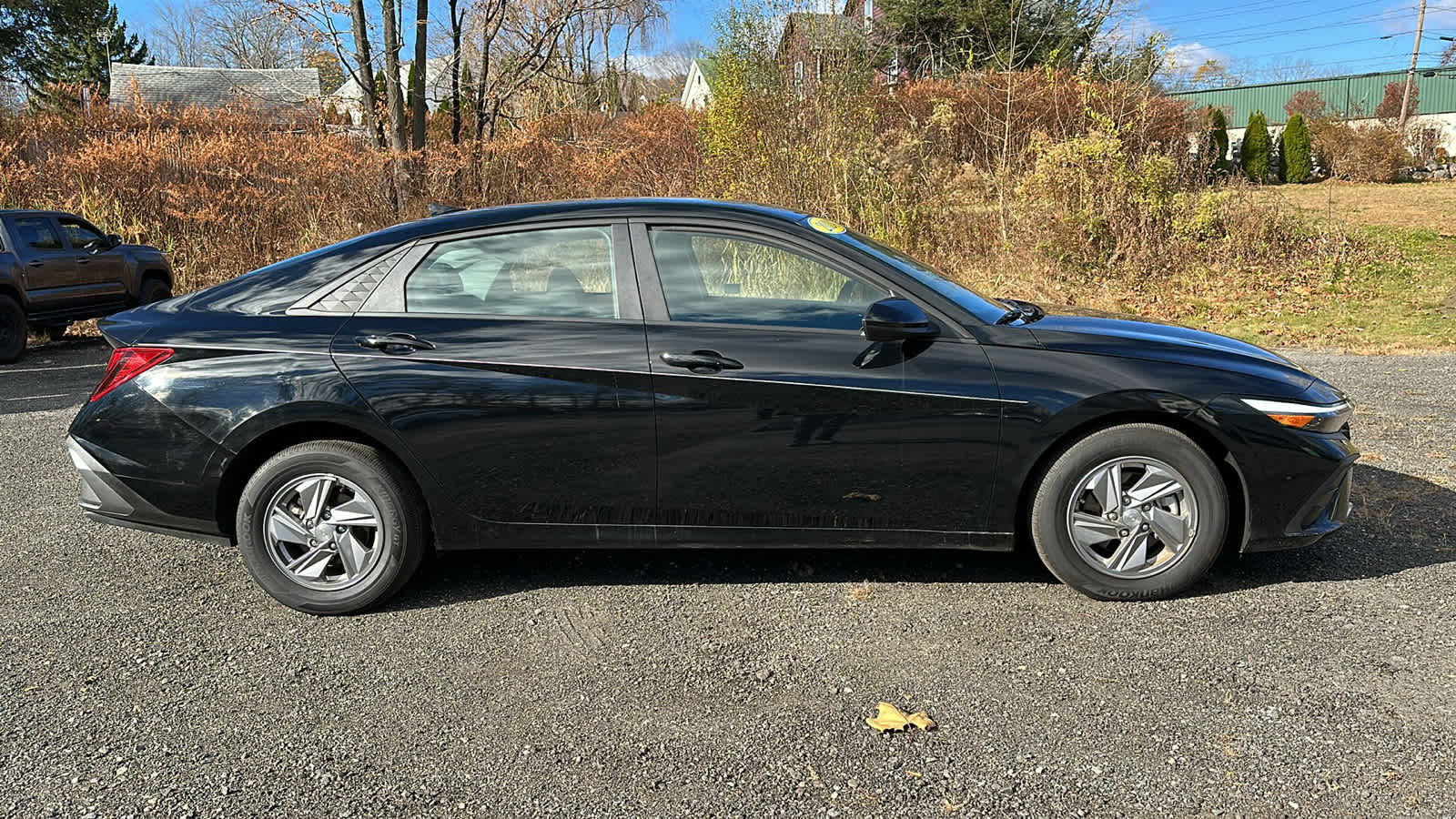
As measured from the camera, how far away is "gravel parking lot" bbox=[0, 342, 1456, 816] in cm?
285

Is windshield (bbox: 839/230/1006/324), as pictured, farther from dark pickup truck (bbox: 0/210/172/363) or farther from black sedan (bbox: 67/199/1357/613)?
dark pickup truck (bbox: 0/210/172/363)

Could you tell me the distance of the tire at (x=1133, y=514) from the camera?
392 cm

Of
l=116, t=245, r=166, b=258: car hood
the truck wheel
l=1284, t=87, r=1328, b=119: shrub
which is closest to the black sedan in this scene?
the truck wheel

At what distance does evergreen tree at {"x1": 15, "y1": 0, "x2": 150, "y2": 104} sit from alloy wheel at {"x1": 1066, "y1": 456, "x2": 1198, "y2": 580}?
4601cm

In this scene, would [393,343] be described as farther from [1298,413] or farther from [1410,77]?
[1410,77]

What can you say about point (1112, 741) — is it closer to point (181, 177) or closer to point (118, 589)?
point (118, 589)

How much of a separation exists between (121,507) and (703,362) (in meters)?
2.41

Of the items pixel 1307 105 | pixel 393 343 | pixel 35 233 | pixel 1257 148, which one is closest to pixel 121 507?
pixel 393 343

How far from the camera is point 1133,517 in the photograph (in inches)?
156

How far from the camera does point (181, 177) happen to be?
1573cm

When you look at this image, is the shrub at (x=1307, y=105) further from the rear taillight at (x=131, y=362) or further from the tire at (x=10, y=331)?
the rear taillight at (x=131, y=362)

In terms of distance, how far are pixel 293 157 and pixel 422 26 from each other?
4.04 m

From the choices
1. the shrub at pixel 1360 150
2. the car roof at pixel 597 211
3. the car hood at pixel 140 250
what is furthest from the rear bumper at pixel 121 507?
the shrub at pixel 1360 150

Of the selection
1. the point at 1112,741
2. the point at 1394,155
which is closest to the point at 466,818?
the point at 1112,741
